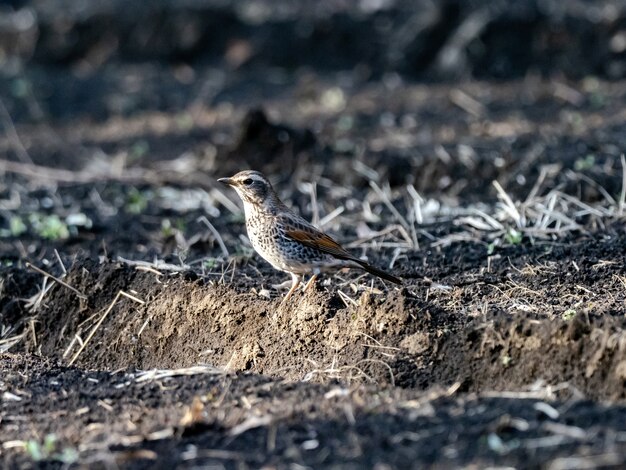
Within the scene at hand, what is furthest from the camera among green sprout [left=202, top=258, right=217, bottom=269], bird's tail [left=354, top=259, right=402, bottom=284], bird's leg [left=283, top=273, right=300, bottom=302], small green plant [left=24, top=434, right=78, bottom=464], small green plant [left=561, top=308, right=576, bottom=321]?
green sprout [left=202, top=258, right=217, bottom=269]

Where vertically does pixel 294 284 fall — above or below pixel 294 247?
below

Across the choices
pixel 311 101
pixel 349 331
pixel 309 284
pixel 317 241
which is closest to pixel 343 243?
pixel 317 241

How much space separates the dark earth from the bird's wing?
0.92 ft

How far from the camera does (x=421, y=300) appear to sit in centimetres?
776

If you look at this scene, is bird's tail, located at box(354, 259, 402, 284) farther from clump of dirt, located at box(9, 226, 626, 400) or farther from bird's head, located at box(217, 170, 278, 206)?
bird's head, located at box(217, 170, 278, 206)

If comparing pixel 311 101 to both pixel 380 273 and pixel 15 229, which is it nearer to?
pixel 15 229

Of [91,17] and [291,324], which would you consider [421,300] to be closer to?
[291,324]

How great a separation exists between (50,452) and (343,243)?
4.43m

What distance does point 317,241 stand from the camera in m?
8.58

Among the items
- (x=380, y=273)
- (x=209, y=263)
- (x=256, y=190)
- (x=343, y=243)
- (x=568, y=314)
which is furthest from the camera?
(x=343, y=243)

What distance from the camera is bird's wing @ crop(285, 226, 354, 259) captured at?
8.55m

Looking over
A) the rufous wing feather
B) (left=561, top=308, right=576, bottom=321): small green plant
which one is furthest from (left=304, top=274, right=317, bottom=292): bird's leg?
(left=561, top=308, right=576, bottom=321): small green plant

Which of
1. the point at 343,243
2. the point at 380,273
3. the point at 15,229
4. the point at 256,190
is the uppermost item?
the point at 256,190

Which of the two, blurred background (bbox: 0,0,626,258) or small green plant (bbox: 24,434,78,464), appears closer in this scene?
small green plant (bbox: 24,434,78,464)
